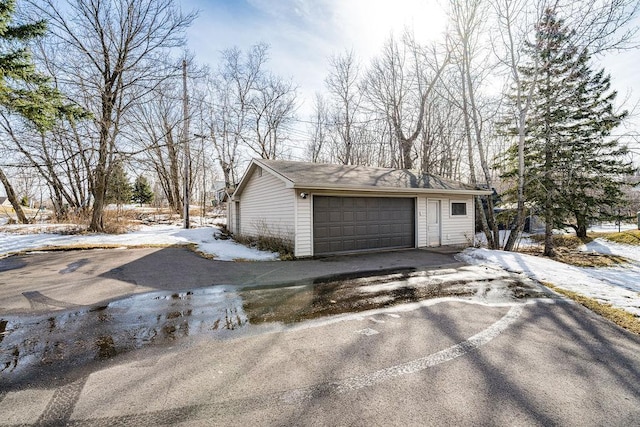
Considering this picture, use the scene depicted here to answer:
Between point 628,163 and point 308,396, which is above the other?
point 628,163

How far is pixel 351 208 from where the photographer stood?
33.3ft

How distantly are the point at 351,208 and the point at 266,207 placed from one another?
11.3ft

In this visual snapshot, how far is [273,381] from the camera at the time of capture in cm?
262

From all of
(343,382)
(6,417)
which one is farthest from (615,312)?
(6,417)

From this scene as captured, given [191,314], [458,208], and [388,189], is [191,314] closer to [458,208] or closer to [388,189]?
[388,189]

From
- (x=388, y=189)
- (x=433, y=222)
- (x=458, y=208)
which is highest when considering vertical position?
(x=388, y=189)

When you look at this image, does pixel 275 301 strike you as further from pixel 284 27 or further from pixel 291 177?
pixel 284 27

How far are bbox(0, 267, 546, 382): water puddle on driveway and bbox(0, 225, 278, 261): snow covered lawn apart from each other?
3774 millimetres

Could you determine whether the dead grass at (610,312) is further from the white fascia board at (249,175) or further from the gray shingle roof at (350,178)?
the white fascia board at (249,175)

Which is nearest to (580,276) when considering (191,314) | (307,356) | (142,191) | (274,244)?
(307,356)

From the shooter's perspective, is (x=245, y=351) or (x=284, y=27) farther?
(x=284, y=27)

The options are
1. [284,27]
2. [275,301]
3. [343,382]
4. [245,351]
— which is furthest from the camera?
[284,27]

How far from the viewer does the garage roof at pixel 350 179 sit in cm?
917

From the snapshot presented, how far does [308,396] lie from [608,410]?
2350 millimetres
